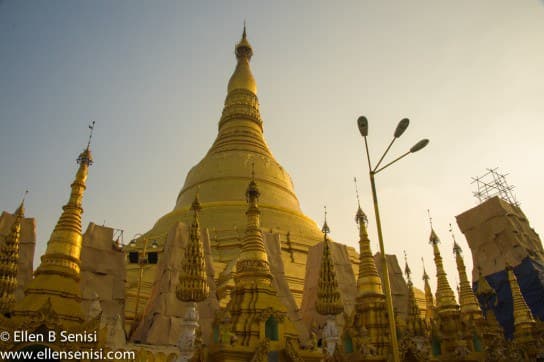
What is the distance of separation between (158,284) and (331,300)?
8.95 m

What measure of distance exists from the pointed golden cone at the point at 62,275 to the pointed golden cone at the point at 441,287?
14483 mm

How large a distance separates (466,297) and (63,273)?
17.8m

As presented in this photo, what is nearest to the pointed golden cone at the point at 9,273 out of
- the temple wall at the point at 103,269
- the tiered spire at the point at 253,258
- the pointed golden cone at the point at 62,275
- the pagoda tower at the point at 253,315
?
the pointed golden cone at the point at 62,275

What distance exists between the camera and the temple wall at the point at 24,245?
19156mm

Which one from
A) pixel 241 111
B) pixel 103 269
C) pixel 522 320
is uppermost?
pixel 241 111

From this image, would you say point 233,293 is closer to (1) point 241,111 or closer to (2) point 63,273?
(2) point 63,273

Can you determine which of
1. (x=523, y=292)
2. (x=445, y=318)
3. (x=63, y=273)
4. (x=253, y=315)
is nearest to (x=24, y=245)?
(x=63, y=273)

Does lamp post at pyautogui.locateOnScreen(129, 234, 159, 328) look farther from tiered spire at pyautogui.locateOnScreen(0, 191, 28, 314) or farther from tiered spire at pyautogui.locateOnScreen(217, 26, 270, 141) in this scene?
tiered spire at pyautogui.locateOnScreen(217, 26, 270, 141)

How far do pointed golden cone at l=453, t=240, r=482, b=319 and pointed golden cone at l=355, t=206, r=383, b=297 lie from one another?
747 cm

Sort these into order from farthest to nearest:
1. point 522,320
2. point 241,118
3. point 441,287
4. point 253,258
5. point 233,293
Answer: point 241,118
point 522,320
point 441,287
point 253,258
point 233,293

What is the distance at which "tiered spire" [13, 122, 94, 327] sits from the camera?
11040 millimetres

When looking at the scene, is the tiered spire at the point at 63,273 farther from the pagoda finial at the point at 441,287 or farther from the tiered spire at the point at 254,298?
the pagoda finial at the point at 441,287

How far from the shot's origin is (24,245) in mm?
20047

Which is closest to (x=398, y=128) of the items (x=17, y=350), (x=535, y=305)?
(x=17, y=350)
